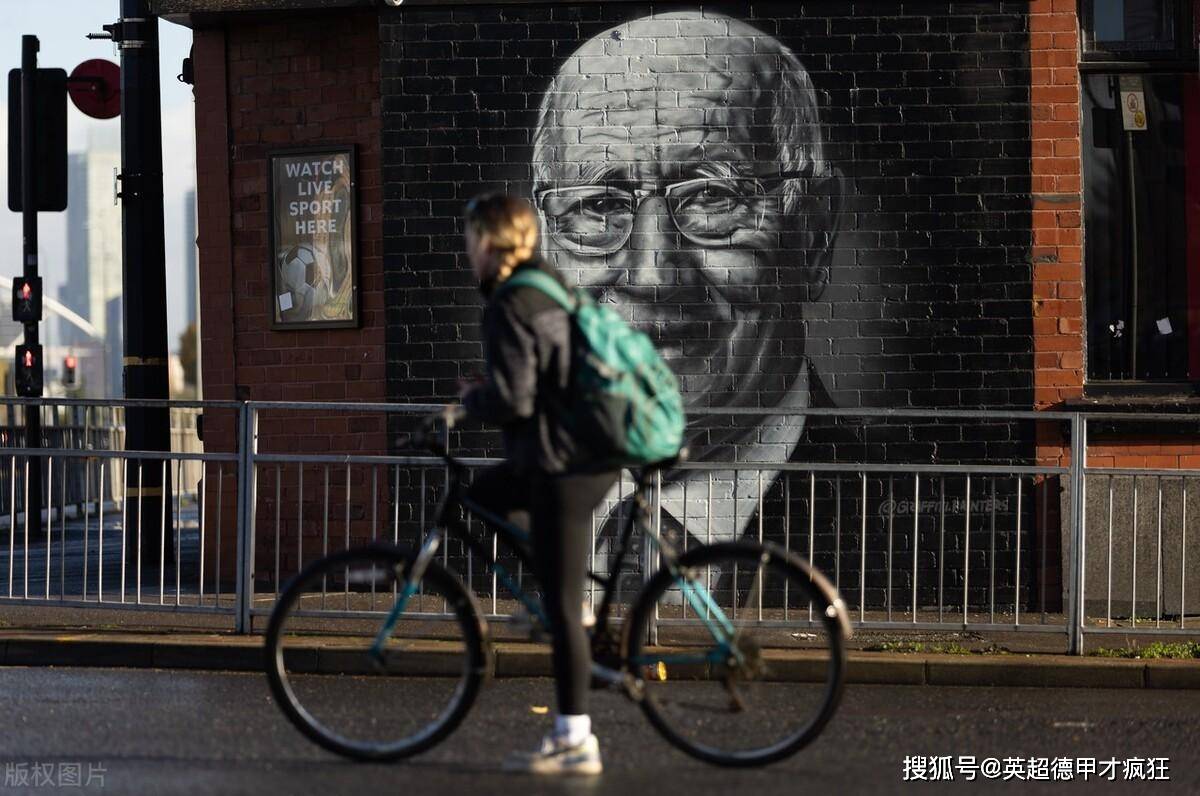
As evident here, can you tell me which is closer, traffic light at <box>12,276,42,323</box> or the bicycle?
the bicycle

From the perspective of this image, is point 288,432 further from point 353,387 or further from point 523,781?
point 523,781

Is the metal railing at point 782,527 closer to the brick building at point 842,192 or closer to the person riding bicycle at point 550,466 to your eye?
the brick building at point 842,192

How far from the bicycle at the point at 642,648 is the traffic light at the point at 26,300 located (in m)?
12.9

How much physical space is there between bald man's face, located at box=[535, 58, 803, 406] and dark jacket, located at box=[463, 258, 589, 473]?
5575 mm

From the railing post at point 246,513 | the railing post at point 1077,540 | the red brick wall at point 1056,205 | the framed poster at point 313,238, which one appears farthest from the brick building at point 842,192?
the railing post at point 246,513

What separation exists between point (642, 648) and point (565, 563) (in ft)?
1.38

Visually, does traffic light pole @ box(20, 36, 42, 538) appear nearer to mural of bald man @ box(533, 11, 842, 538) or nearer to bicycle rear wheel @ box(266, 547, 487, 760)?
mural of bald man @ box(533, 11, 842, 538)

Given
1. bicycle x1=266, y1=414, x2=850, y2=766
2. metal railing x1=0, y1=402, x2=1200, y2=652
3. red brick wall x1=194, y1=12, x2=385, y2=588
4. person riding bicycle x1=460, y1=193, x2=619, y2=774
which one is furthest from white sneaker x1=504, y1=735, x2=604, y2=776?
red brick wall x1=194, y1=12, x2=385, y2=588

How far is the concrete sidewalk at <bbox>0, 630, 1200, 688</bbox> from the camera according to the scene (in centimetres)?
888

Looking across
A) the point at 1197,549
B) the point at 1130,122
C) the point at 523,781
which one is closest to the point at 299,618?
the point at 523,781

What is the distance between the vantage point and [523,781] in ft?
19.4

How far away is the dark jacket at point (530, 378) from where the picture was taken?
19.4ft

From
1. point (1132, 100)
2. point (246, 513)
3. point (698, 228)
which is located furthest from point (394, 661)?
point (1132, 100)

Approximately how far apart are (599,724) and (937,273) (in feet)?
17.2
